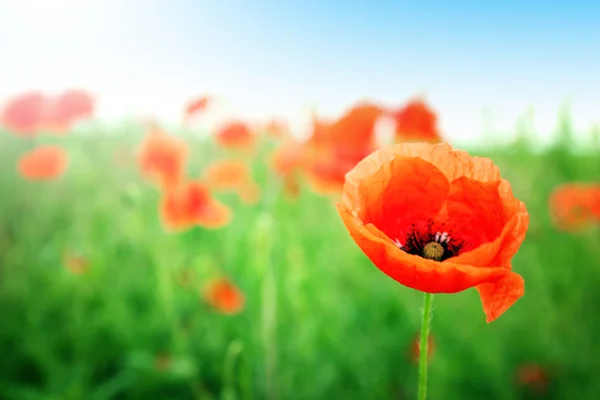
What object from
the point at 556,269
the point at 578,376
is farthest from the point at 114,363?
the point at 556,269

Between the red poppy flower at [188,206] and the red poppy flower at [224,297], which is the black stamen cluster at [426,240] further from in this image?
the red poppy flower at [224,297]

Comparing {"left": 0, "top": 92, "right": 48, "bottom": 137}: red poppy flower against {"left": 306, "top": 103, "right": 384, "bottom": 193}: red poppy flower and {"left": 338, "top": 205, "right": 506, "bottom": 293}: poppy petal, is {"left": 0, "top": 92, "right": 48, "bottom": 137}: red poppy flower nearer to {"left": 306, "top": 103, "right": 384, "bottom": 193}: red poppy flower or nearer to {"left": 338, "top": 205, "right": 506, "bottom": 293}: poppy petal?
{"left": 306, "top": 103, "right": 384, "bottom": 193}: red poppy flower

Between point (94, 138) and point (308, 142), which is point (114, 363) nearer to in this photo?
point (308, 142)

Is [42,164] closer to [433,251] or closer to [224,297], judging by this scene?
[224,297]

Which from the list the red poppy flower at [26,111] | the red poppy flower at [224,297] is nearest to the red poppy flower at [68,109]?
the red poppy flower at [26,111]

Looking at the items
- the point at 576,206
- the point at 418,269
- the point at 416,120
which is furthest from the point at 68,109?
the point at 576,206
